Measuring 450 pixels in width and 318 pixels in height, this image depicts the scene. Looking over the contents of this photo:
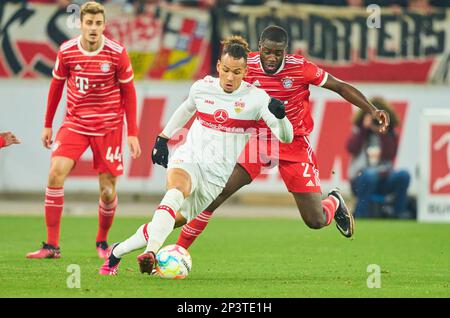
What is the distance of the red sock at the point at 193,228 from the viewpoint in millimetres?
10250

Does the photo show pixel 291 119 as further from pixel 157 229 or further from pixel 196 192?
pixel 157 229

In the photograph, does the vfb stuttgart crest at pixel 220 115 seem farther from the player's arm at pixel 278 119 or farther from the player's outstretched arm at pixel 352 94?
the player's outstretched arm at pixel 352 94

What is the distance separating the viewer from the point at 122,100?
1154 centimetres

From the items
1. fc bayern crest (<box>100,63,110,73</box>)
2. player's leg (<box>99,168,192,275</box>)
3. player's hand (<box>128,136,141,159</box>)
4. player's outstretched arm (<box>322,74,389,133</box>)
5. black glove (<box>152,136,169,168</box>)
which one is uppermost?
fc bayern crest (<box>100,63,110,73</box>)

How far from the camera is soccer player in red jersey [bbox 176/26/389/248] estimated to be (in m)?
10.3

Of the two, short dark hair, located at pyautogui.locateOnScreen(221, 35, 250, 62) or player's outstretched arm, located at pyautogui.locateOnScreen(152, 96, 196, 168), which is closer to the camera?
short dark hair, located at pyautogui.locateOnScreen(221, 35, 250, 62)

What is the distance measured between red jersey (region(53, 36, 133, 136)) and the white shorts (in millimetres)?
2016

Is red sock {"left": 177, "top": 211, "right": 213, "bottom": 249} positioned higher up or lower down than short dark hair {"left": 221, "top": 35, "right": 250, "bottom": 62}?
lower down

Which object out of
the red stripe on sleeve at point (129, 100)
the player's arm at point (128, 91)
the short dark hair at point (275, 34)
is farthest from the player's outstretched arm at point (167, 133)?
the red stripe on sleeve at point (129, 100)

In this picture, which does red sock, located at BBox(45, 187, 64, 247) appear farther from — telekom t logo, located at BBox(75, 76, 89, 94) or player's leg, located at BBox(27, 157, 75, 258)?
telekom t logo, located at BBox(75, 76, 89, 94)

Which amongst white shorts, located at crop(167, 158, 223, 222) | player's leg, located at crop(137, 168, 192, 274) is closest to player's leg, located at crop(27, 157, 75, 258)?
white shorts, located at crop(167, 158, 223, 222)

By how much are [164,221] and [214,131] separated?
1.19 metres

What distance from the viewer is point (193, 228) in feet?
33.6

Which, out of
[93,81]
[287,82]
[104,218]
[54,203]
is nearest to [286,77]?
[287,82]
